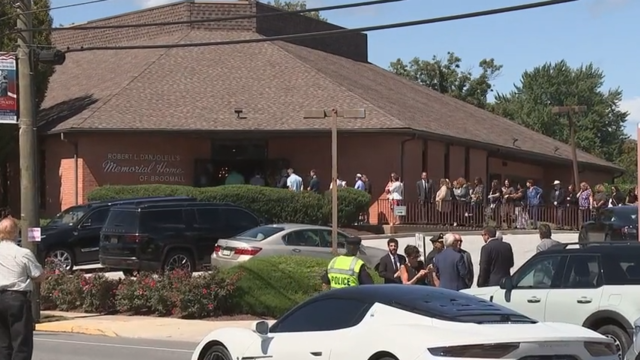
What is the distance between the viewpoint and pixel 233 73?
3884 cm

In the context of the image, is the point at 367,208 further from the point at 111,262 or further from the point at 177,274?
the point at 177,274

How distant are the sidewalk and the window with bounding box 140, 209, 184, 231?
149 inches

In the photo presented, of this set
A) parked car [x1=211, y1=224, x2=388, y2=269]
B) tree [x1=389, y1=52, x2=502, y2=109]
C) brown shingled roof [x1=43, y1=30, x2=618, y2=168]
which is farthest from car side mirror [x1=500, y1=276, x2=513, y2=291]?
tree [x1=389, y1=52, x2=502, y2=109]

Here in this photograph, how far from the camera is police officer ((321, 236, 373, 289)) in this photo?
1340cm

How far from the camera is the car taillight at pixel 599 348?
28.6 ft

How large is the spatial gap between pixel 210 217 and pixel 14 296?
14909 mm

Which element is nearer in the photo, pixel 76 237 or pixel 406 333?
pixel 406 333

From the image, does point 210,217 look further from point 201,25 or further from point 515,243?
point 201,25

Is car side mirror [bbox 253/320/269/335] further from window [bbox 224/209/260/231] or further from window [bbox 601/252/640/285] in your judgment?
window [bbox 224/209/260/231]

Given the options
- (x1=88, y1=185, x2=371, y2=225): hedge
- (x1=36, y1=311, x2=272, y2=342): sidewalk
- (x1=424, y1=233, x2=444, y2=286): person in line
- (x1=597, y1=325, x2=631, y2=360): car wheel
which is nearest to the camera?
(x1=597, y1=325, x2=631, y2=360): car wheel

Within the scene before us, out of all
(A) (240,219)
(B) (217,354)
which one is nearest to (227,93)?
(A) (240,219)

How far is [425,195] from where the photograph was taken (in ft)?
111

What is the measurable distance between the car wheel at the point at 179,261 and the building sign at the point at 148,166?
10362 mm

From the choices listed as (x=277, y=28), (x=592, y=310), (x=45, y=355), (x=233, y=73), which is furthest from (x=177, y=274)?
(x=277, y=28)
